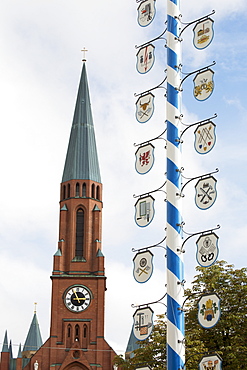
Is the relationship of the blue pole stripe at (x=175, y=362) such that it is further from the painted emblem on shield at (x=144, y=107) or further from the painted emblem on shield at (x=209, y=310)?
the painted emblem on shield at (x=144, y=107)

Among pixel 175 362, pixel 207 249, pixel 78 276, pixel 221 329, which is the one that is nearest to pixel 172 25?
pixel 207 249

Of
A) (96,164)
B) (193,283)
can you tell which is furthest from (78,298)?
(193,283)

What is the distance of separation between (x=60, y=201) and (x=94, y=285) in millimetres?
8823

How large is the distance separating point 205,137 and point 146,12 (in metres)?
3.63

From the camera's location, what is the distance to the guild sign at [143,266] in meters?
15.6

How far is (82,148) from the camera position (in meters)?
69.9

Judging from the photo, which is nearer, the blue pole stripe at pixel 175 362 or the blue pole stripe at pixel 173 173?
the blue pole stripe at pixel 175 362

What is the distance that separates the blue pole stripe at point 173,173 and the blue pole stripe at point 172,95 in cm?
128

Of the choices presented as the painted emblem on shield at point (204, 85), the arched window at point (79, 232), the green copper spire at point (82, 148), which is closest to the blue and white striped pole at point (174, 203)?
the painted emblem on shield at point (204, 85)

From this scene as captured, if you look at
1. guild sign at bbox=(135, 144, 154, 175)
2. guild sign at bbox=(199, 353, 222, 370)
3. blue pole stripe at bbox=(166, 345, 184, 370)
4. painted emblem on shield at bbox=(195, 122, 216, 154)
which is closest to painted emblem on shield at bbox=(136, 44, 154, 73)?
guild sign at bbox=(135, 144, 154, 175)

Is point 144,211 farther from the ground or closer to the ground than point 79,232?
closer to the ground

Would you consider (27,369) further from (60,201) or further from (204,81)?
(204,81)

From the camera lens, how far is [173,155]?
15695 mm

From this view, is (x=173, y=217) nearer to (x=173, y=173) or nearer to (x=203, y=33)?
(x=173, y=173)
